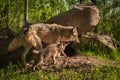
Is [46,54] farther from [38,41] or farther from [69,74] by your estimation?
[69,74]

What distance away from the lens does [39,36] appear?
422 inches

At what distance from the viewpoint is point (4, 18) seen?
2533 centimetres

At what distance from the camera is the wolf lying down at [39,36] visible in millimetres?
10375

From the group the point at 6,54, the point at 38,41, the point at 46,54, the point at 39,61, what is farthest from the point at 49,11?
the point at 39,61

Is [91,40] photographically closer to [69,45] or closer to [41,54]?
[69,45]

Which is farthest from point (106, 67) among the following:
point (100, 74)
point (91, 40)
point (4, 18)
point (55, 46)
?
point (4, 18)

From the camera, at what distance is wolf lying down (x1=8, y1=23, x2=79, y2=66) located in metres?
10.4

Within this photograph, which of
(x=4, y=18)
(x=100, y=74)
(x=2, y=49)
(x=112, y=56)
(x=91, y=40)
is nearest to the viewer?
(x=100, y=74)

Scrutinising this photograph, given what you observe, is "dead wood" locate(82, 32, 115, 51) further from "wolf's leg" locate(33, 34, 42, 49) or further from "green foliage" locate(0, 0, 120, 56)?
"green foliage" locate(0, 0, 120, 56)

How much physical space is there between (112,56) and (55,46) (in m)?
2.93

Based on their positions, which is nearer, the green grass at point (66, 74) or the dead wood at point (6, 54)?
the green grass at point (66, 74)

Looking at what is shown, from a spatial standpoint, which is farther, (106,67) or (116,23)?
(116,23)

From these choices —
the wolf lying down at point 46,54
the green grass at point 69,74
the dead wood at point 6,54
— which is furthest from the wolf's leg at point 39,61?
the dead wood at point 6,54

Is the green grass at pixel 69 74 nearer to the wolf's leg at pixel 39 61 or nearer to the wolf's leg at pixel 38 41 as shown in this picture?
the wolf's leg at pixel 39 61
